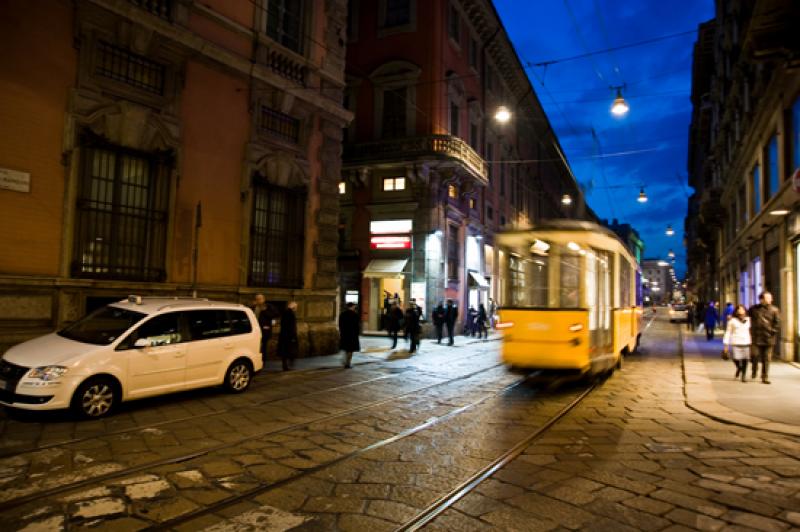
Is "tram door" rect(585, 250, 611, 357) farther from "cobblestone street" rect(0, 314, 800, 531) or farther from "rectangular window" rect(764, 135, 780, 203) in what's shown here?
"rectangular window" rect(764, 135, 780, 203)

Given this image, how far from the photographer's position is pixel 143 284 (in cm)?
1116

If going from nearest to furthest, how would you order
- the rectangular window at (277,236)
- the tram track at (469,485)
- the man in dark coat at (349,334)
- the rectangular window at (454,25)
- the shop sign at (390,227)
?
the tram track at (469,485)
the man in dark coat at (349,334)
the rectangular window at (277,236)
the shop sign at (390,227)
the rectangular window at (454,25)

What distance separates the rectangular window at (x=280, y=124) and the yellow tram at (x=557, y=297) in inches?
299

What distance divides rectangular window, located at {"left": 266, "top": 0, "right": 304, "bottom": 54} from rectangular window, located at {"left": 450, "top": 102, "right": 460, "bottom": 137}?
11493 millimetres

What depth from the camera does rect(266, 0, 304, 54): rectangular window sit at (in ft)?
49.1

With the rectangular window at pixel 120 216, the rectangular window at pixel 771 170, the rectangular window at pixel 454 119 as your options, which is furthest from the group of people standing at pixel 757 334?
the rectangular window at pixel 454 119

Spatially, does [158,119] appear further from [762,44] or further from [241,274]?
[762,44]

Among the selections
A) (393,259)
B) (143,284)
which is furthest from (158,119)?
(393,259)

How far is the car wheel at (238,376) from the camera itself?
934 centimetres

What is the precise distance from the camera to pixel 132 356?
7.73 metres

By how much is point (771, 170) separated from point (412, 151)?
13490 millimetres

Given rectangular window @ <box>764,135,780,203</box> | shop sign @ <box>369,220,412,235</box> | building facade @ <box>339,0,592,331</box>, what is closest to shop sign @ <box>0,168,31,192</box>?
building facade @ <box>339,0,592,331</box>

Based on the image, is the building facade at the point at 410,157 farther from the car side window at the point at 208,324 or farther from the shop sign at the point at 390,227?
the car side window at the point at 208,324

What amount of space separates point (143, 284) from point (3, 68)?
461 cm
